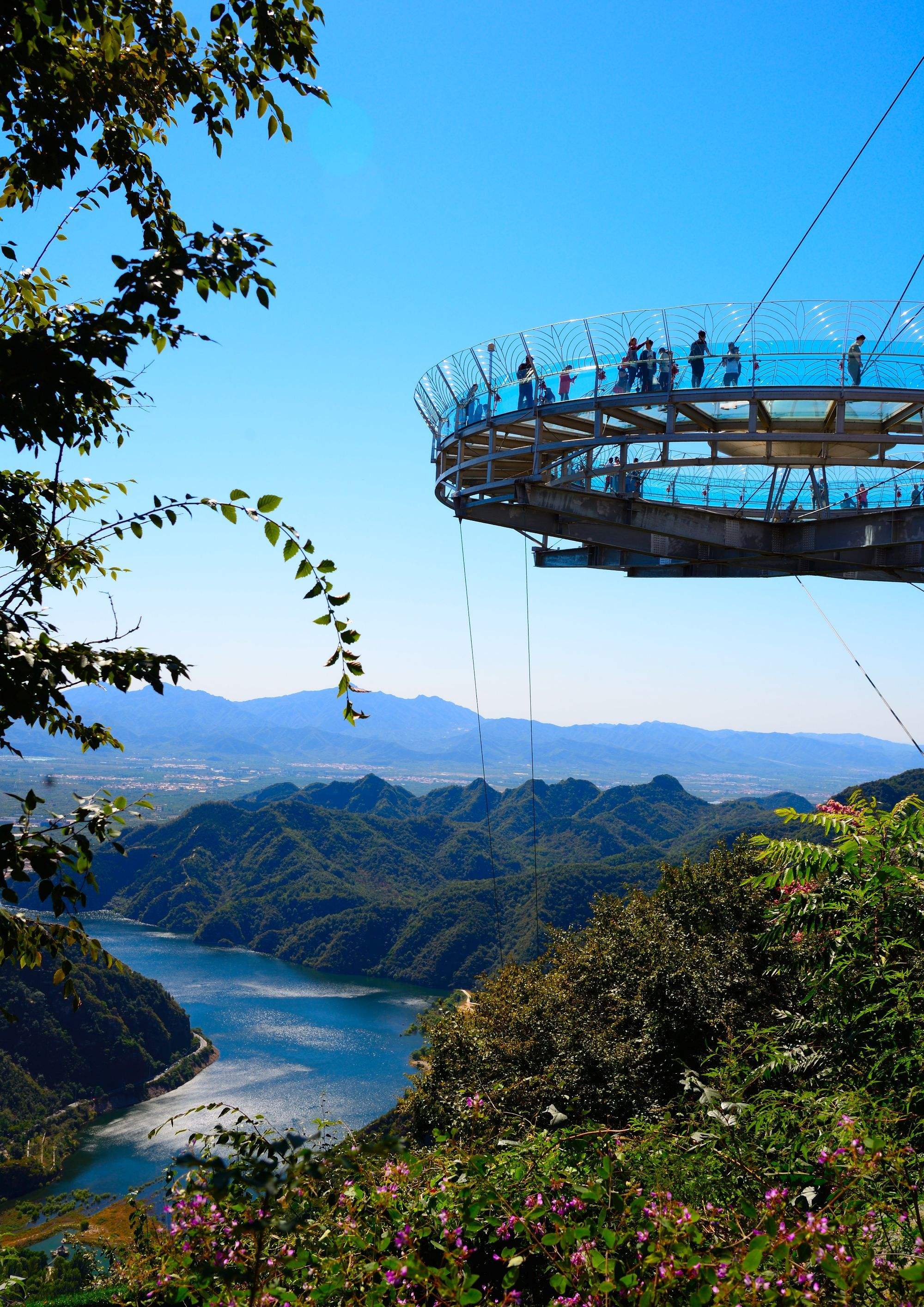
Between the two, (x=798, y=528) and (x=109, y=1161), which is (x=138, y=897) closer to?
(x=109, y=1161)

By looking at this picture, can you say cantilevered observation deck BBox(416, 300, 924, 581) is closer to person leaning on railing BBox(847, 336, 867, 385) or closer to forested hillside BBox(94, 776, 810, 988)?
person leaning on railing BBox(847, 336, 867, 385)

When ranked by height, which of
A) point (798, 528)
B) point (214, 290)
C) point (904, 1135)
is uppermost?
point (798, 528)

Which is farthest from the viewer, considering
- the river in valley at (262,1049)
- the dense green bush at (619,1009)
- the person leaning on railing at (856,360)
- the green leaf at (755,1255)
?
the river in valley at (262,1049)

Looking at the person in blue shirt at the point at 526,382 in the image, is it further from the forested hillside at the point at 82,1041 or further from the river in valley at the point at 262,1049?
the forested hillside at the point at 82,1041

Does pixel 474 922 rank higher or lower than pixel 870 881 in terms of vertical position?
lower

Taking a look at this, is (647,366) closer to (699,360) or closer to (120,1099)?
(699,360)

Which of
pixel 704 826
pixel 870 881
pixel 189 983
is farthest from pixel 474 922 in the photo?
pixel 870 881

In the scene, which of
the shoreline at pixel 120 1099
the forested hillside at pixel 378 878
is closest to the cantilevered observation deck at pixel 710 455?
the shoreline at pixel 120 1099

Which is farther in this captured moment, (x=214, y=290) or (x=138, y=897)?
(x=138, y=897)
